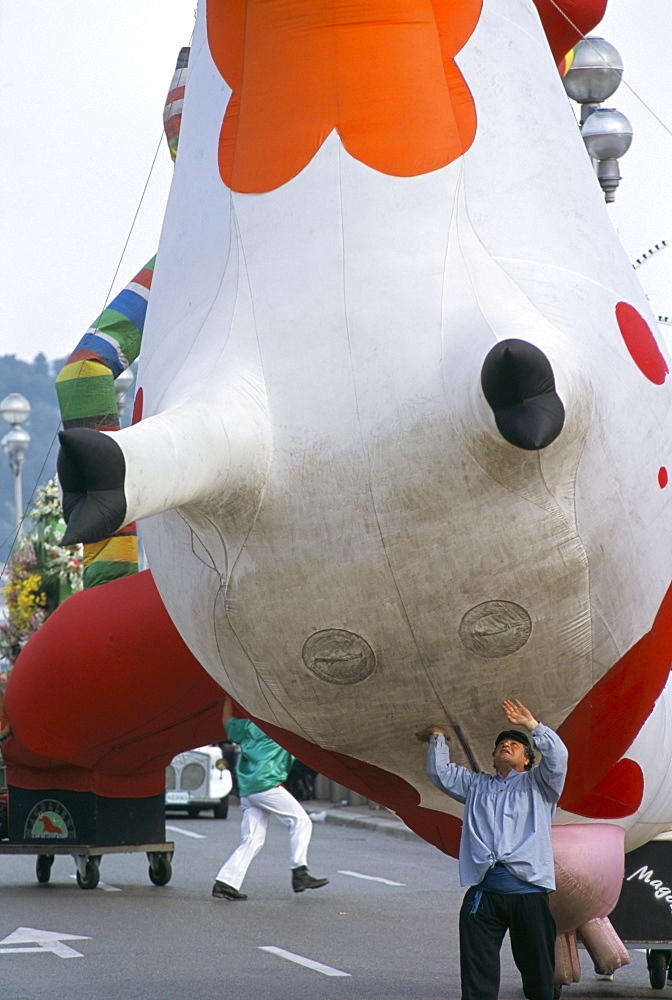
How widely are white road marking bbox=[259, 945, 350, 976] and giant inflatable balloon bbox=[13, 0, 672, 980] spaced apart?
3.42 meters

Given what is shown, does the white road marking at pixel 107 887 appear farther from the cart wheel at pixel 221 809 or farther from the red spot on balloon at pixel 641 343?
the cart wheel at pixel 221 809

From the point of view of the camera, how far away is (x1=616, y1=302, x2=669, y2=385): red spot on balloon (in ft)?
15.8

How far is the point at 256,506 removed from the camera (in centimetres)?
448

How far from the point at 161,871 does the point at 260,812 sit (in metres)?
1.32

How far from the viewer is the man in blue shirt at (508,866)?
17.3 ft

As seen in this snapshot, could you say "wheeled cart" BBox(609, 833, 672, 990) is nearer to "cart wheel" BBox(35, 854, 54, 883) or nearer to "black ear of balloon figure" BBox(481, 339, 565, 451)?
"black ear of balloon figure" BBox(481, 339, 565, 451)

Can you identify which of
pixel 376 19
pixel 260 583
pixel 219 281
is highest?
pixel 376 19

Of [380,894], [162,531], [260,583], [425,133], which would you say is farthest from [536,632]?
[380,894]

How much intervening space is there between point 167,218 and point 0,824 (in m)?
8.17

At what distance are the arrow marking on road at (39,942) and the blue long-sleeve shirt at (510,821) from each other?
3.99 metres

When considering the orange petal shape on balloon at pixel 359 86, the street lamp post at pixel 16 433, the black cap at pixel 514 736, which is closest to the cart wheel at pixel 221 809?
the street lamp post at pixel 16 433

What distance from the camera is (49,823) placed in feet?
35.8

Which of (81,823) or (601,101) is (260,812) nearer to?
(81,823)

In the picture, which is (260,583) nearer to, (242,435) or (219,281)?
(242,435)
